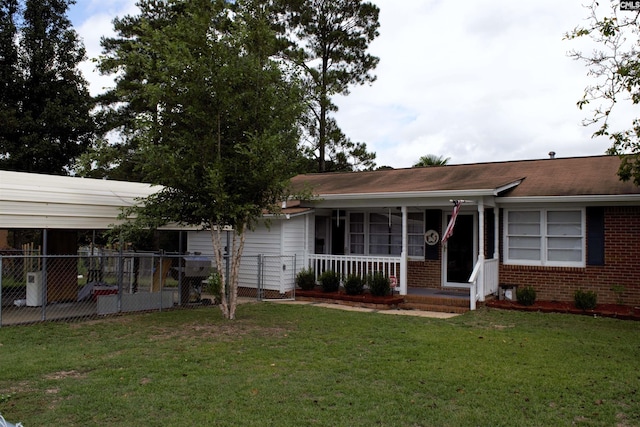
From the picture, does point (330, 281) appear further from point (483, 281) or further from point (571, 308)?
point (571, 308)

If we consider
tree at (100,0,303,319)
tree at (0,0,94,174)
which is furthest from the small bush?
tree at (0,0,94,174)

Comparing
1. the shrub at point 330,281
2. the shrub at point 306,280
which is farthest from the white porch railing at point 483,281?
the shrub at point 306,280

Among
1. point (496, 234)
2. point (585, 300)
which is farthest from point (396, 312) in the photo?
point (585, 300)

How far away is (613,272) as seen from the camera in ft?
40.7

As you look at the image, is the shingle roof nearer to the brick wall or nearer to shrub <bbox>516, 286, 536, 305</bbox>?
the brick wall

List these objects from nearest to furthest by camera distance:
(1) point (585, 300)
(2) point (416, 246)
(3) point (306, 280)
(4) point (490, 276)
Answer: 1. (1) point (585, 300)
2. (4) point (490, 276)
3. (3) point (306, 280)
4. (2) point (416, 246)

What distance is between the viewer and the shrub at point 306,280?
14.9 metres

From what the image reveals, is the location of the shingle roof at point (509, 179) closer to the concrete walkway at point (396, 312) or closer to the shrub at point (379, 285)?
the shrub at point (379, 285)

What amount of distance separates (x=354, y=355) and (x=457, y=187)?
6.56m

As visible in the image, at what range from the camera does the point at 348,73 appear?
29469 mm

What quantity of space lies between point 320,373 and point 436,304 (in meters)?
6.85

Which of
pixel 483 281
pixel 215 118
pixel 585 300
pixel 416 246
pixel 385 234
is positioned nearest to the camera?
pixel 215 118

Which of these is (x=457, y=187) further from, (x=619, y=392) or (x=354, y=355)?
(x=619, y=392)

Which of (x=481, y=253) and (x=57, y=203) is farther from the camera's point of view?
(x=481, y=253)
